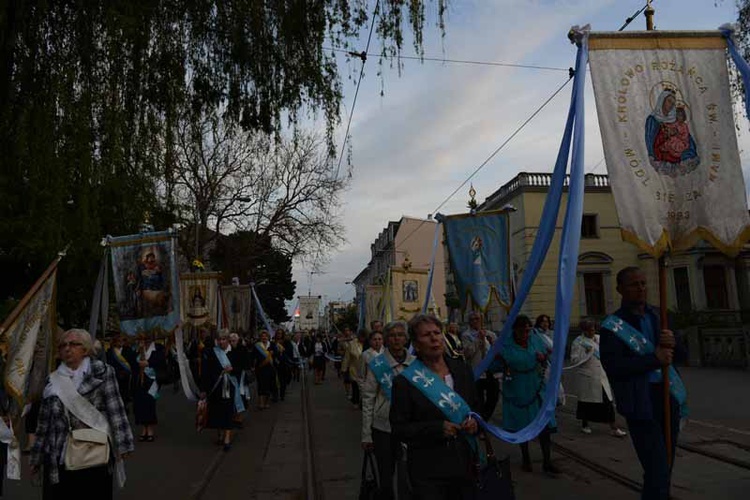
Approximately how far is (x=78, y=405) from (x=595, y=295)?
32689 millimetres

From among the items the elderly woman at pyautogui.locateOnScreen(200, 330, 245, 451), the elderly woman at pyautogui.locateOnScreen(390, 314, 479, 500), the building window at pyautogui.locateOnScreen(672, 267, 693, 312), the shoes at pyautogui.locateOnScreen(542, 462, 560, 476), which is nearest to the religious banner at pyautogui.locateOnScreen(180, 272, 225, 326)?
the elderly woman at pyautogui.locateOnScreen(200, 330, 245, 451)

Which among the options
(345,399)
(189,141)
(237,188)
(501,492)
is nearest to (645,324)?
(501,492)

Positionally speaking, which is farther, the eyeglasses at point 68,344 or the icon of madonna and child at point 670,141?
the icon of madonna and child at point 670,141

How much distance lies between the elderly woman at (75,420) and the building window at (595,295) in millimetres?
32113

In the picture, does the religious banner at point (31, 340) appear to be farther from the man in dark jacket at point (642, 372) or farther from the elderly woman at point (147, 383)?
the man in dark jacket at point (642, 372)

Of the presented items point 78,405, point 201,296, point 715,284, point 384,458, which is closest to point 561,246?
point 384,458

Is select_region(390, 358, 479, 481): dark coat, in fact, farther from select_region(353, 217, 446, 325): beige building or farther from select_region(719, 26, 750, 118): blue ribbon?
select_region(353, 217, 446, 325): beige building

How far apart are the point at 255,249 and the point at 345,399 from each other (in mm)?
12049

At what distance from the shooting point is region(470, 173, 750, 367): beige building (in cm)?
3081

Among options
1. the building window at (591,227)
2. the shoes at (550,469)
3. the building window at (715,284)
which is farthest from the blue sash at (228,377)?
the building window at (715,284)

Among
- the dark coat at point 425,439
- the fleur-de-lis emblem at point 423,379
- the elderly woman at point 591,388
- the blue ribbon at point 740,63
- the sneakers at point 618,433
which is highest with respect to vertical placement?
the blue ribbon at point 740,63

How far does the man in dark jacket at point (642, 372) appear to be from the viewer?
399 cm

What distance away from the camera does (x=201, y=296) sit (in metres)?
18.0

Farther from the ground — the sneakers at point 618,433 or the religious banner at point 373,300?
the religious banner at point 373,300
